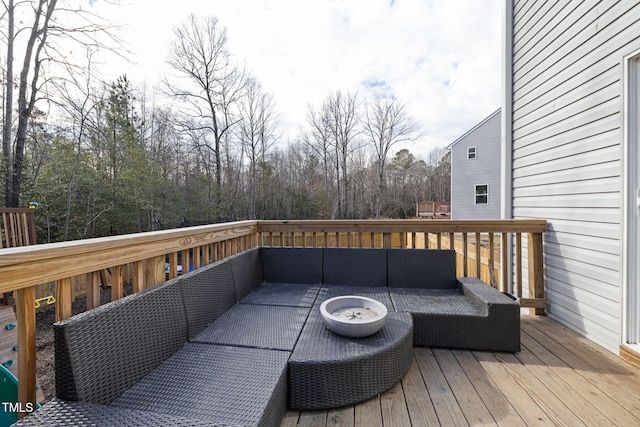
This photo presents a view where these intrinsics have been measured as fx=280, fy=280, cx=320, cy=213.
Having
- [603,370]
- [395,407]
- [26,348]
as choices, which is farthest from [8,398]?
[603,370]

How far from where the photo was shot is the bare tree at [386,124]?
1369 cm

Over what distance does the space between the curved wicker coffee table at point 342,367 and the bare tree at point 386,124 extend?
44.5 feet

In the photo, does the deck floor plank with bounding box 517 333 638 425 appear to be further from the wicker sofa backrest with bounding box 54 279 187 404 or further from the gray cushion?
the wicker sofa backrest with bounding box 54 279 187 404

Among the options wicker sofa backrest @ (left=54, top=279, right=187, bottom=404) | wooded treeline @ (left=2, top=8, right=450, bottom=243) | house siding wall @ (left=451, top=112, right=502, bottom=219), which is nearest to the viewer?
wicker sofa backrest @ (left=54, top=279, right=187, bottom=404)

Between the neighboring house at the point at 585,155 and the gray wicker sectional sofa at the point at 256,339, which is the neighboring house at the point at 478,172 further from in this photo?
the gray wicker sectional sofa at the point at 256,339

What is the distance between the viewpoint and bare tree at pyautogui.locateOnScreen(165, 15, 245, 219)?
1012 centimetres

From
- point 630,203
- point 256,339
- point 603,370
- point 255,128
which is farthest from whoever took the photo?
point 255,128

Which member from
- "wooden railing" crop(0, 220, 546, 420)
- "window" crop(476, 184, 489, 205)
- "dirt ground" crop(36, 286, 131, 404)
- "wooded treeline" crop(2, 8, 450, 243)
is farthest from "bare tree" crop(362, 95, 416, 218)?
"dirt ground" crop(36, 286, 131, 404)

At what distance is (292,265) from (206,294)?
1120mm

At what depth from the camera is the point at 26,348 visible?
112cm

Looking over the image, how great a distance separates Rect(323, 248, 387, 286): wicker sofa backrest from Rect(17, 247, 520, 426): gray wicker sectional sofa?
0.03 ft

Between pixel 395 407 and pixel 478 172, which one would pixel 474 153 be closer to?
pixel 478 172

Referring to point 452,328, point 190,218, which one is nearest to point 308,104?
point 190,218

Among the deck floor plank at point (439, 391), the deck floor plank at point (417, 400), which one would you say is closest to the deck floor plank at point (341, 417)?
the deck floor plank at point (417, 400)
